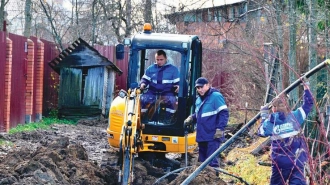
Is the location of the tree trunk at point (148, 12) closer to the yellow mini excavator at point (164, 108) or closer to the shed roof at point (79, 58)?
the shed roof at point (79, 58)

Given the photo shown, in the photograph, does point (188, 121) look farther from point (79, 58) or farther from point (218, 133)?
point (79, 58)

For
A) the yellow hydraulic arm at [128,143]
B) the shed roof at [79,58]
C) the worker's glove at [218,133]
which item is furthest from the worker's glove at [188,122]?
the shed roof at [79,58]

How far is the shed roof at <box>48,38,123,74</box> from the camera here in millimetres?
20828

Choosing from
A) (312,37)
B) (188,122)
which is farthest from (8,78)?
(312,37)

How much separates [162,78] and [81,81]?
402 inches

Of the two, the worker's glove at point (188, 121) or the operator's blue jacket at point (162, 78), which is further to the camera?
the operator's blue jacket at point (162, 78)

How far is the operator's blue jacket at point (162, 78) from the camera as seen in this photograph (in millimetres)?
11336

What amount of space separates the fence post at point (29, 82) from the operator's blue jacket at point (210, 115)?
30.2 feet

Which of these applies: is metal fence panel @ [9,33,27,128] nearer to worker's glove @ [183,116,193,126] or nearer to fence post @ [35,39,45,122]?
fence post @ [35,39,45,122]

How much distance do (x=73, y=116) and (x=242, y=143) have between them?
7155 mm

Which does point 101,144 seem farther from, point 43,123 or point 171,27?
point 171,27

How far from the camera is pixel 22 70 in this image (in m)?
17.7

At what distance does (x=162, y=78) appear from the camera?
1136cm

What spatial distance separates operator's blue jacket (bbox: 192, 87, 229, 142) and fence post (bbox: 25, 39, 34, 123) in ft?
30.2
